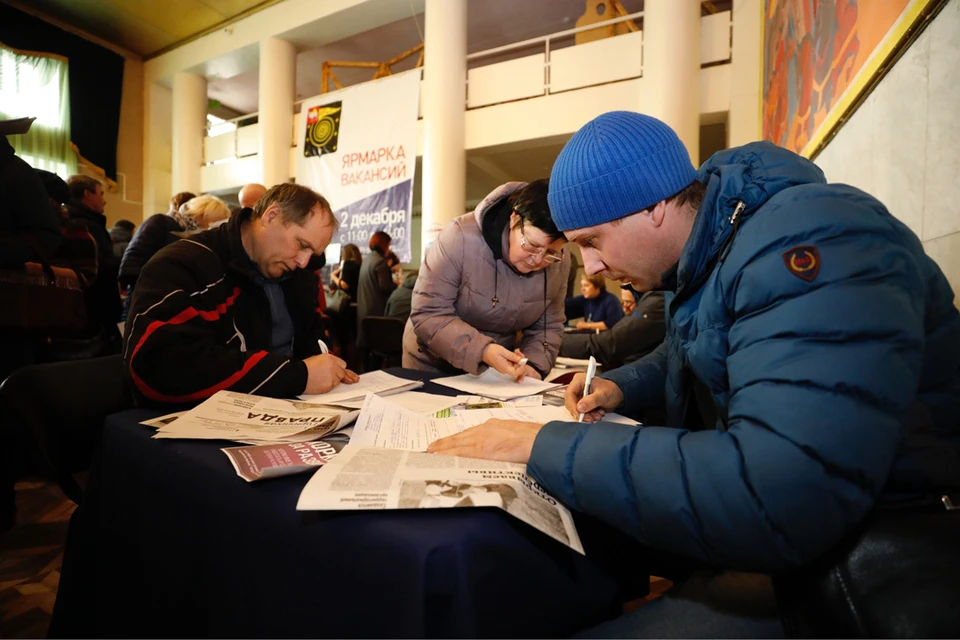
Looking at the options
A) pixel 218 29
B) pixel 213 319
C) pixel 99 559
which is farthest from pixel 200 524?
pixel 218 29

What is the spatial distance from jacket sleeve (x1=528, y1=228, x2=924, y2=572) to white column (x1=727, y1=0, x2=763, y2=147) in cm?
422

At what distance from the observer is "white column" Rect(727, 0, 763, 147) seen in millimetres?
4117

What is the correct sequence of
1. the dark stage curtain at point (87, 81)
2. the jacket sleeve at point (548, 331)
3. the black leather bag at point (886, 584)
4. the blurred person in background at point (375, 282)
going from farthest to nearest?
1. the dark stage curtain at point (87, 81)
2. the blurred person in background at point (375, 282)
3. the jacket sleeve at point (548, 331)
4. the black leather bag at point (886, 584)

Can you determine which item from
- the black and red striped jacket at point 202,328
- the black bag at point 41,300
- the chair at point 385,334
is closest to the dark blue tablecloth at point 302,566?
the black and red striped jacket at point 202,328

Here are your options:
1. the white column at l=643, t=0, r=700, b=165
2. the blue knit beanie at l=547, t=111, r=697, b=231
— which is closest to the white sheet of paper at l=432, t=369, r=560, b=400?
the blue knit beanie at l=547, t=111, r=697, b=231

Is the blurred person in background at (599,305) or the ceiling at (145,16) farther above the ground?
the ceiling at (145,16)

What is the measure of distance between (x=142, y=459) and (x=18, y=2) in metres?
9.04

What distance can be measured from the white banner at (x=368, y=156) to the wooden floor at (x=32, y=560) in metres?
3.53

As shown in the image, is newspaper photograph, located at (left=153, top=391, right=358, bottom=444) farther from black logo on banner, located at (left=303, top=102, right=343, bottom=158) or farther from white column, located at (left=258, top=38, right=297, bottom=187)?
white column, located at (left=258, top=38, right=297, bottom=187)

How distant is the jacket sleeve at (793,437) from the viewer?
0.48m

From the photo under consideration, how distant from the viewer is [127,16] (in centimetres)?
684

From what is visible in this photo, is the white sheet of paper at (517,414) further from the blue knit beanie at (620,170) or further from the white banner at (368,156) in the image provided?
the white banner at (368,156)

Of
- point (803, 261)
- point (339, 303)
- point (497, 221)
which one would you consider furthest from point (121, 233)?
point (803, 261)

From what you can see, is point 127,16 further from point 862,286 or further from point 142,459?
point 862,286
